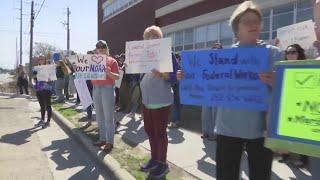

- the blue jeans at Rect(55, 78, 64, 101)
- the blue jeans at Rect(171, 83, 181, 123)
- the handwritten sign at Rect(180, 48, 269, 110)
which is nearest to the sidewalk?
the blue jeans at Rect(171, 83, 181, 123)

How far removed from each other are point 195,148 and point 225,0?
9.34 metres

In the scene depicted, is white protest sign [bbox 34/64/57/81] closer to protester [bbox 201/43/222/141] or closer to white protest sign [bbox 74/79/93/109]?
white protest sign [bbox 74/79/93/109]

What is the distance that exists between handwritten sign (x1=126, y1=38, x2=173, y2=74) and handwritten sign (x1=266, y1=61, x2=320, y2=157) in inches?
104

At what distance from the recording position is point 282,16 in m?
13.6

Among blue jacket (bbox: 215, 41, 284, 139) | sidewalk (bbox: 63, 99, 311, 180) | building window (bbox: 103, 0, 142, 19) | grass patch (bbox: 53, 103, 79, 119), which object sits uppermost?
building window (bbox: 103, 0, 142, 19)

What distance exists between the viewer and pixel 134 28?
27.6 metres

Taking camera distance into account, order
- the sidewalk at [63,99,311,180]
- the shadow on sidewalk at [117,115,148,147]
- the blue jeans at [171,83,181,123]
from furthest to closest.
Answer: the blue jeans at [171,83,181,123]
the shadow on sidewalk at [117,115,148,147]
the sidewalk at [63,99,311,180]

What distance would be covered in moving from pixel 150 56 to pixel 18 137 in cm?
574

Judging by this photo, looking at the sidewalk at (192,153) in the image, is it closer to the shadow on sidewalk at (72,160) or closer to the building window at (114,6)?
the shadow on sidewalk at (72,160)

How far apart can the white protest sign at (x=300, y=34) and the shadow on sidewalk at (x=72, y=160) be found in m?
3.64

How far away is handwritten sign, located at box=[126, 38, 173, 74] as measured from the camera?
5.91 metres

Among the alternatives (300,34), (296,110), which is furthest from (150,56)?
(296,110)

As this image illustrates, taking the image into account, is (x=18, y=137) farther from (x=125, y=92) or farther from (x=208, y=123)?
(x=208, y=123)

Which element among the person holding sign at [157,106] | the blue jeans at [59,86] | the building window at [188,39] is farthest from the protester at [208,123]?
the building window at [188,39]
